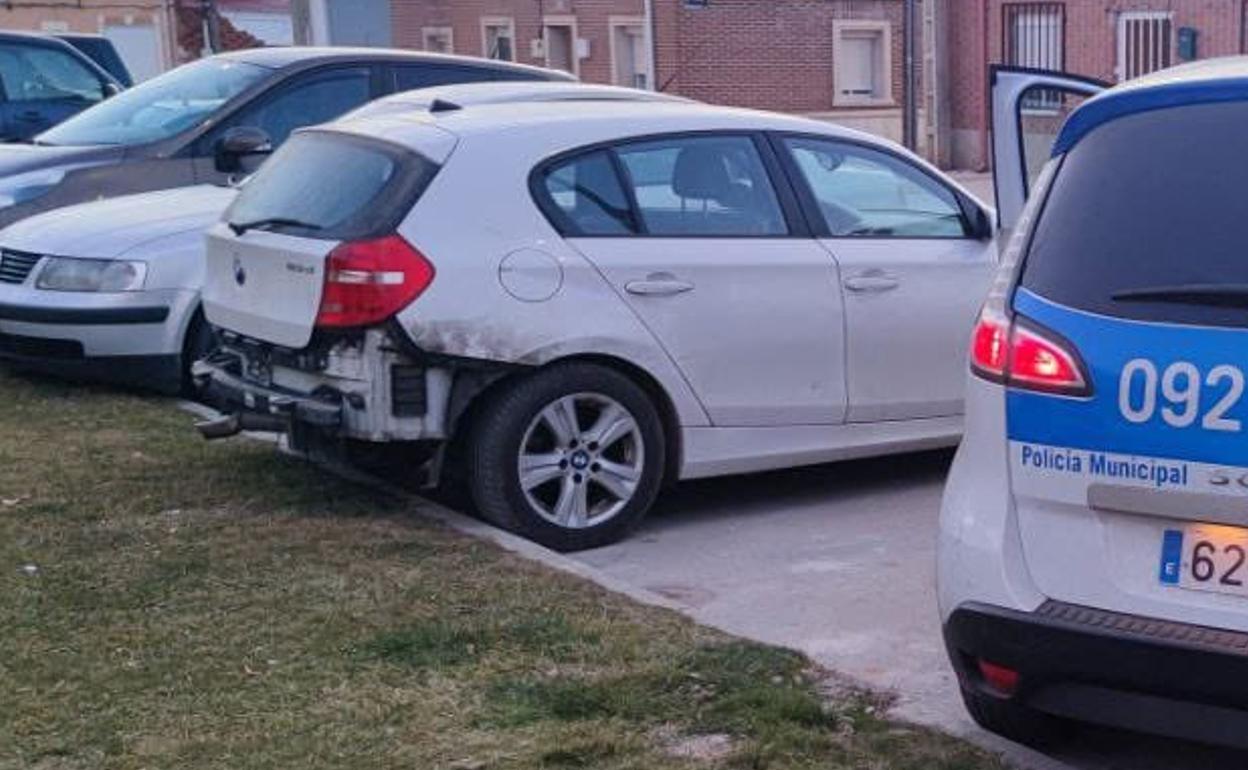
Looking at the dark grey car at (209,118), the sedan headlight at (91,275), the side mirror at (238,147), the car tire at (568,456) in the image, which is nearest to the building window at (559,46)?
the dark grey car at (209,118)

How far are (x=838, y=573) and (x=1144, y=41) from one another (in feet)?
82.4

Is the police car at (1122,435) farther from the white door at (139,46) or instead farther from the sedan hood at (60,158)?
the white door at (139,46)

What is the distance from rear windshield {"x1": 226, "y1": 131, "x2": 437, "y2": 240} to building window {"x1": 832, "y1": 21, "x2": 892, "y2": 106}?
2920 cm

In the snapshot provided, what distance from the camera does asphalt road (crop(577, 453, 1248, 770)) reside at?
193 inches

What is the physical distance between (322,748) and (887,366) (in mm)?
3319

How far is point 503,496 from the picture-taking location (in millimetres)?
6699

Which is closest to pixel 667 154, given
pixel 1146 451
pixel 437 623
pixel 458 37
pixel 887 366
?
pixel 887 366

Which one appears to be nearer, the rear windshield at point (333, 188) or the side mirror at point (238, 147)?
the rear windshield at point (333, 188)

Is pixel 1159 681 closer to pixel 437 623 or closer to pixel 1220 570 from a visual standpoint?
pixel 1220 570

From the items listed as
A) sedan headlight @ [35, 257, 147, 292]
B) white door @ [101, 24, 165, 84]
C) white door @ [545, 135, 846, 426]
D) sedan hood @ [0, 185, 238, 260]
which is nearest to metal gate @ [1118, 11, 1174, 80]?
white door @ [101, 24, 165, 84]

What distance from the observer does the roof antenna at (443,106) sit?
7.34 m

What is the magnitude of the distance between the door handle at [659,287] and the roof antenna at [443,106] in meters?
1.08

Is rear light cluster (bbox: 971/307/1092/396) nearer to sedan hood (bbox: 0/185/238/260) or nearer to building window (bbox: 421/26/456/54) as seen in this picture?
sedan hood (bbox: 0/185/238/260)

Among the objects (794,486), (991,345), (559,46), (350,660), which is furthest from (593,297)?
(559,46)
